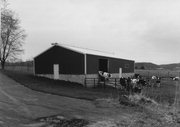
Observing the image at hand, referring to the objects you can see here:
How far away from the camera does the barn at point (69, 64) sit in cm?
2073

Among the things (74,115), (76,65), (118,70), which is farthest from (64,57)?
(74,115)

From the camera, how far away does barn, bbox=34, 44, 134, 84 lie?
816 inches

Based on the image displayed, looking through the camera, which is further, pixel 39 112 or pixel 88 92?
pixel 88 92

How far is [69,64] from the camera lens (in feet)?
70.9

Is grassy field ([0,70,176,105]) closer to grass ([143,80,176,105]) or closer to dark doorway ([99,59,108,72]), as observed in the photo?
grass ([143,80,176,105])

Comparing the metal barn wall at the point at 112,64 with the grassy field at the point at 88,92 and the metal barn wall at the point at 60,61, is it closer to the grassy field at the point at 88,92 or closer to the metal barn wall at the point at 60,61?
the metal barn wall at the point at 60,61

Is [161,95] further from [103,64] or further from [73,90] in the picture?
[103,64]

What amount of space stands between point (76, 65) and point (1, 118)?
45.2 feet

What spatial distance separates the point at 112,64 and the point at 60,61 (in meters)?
6.81

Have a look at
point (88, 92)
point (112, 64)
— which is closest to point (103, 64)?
point (112, 64)

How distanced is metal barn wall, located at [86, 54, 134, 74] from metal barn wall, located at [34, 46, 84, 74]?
100 centimetres

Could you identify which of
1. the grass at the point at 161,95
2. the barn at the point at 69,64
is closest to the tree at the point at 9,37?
the barn at the point at 69,64

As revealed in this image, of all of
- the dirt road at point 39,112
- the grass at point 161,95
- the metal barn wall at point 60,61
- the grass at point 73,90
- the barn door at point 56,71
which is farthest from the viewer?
the barn door at point 56,71

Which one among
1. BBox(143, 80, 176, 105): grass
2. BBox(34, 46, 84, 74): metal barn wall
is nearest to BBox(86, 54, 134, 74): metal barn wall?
BBox(34, 46, 84, 74): metal barn wall
